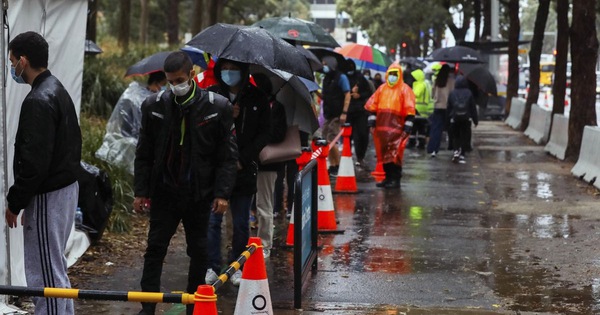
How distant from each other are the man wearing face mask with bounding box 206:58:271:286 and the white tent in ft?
4.03

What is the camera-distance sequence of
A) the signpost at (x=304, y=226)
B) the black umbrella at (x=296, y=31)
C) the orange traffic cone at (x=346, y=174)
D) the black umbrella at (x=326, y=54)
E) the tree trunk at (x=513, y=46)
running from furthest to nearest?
the tree trunk at (x=513, y=46), the black umbrella at (x=326, y=54), the orange traffic cone at (x=346, y=174), the black umbrella at (x=296, y=31), the signpost at (x=304, y=226)

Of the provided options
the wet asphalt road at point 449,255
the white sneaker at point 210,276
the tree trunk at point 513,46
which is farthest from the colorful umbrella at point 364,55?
the white sneaker at point 210,276

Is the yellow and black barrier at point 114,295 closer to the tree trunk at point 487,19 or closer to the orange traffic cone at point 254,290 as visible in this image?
the orange traffic cone at point 254,290

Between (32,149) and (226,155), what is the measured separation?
164 centimetres

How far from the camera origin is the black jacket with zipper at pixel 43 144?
627 cm

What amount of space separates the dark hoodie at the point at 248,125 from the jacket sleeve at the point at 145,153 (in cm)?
151

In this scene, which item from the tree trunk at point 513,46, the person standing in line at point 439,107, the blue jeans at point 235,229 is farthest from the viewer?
the tree trunk at point 513,46

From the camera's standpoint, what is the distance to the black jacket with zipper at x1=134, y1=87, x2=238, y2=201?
741cm

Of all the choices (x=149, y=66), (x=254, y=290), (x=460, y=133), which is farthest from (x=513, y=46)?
(x=254, y=290)

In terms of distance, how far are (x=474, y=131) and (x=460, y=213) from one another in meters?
18.7

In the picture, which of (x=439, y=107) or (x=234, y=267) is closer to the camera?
(x=234, y=267)

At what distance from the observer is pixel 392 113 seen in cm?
1578

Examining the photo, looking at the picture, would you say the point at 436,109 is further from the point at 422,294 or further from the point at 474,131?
the point at 422,294

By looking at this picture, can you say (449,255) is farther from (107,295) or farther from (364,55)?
(364,55)
